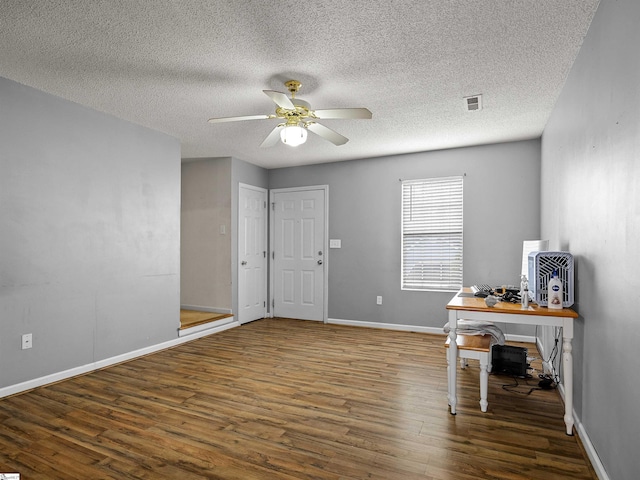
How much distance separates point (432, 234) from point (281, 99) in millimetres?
3315

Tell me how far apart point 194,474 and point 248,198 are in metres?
4.41

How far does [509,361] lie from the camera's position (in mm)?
3402

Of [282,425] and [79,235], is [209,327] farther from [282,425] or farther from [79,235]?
[282,425]

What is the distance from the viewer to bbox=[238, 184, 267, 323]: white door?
225 inches

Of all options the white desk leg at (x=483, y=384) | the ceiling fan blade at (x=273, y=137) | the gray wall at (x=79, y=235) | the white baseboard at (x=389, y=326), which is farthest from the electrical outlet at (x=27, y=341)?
the white baseboard at (x=389, y=326)

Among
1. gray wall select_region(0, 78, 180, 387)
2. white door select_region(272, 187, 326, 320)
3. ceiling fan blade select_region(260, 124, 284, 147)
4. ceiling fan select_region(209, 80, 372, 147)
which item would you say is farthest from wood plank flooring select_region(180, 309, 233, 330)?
ceiling fan select_region(209, 80, 372, 147)

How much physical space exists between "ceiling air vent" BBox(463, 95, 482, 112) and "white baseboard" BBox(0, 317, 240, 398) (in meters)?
4.09

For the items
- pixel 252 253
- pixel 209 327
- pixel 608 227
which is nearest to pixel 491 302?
pixel 608 227

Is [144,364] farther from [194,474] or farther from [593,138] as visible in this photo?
[593,138]

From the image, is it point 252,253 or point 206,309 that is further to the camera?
point 252,253

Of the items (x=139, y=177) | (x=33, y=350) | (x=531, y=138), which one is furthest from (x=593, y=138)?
(x=33, y=350)

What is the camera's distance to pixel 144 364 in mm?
3783

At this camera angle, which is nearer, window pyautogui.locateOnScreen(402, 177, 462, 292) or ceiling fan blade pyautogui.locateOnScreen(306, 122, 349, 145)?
ceiling fan blade pyautogui.locateOnScreen(306, 122, 349, 145)

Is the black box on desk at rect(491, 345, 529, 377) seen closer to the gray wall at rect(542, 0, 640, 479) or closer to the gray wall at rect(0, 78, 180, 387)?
the gray wall at rect(542, 0, 640, 479)
